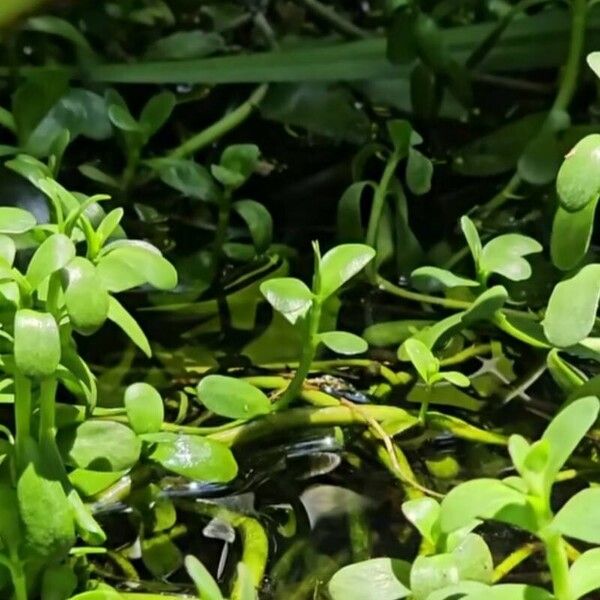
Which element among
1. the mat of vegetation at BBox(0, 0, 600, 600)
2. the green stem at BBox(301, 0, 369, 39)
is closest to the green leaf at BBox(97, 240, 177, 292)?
the mat of vegetation at BBox(0, 0, 600, 600)

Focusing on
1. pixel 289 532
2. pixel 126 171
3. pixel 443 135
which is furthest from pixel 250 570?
pixel 443 135

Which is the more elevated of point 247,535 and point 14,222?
point 14,222

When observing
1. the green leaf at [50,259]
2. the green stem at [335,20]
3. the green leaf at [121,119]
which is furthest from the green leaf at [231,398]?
the green stem at [335,20]

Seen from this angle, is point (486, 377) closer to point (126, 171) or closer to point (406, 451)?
point (406, 451)

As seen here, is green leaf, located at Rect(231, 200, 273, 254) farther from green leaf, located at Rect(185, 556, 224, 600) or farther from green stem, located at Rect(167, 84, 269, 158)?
green leaf, located at Rect(185, 556, 224, 600)

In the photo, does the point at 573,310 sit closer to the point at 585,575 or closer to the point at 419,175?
the point at 585,575

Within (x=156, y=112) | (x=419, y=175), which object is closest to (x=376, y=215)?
(x=419, y=175)
